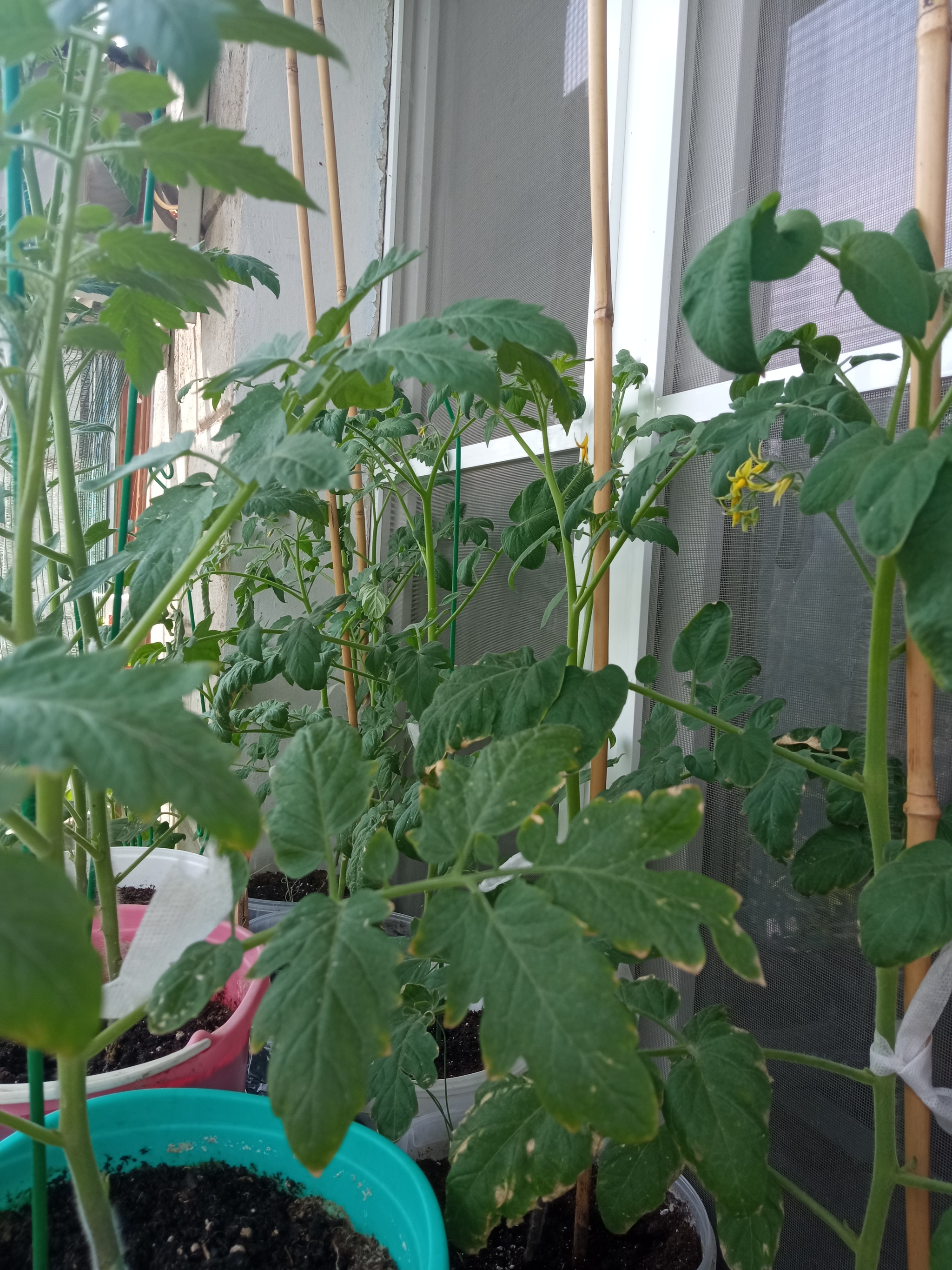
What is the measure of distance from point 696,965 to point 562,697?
30 cm

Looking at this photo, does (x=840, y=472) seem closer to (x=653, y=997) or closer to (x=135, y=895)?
(x=653, y=997)

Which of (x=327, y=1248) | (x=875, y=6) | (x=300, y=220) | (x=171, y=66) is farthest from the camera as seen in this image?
(x=300, y=220)

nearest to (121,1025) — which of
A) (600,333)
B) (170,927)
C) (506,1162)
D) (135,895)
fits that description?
(170,927)

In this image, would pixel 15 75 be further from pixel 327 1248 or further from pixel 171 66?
pixel 327 1248

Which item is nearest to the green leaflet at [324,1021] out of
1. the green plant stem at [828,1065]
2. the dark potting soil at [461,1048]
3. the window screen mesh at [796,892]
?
the green plant stem at [828,1065]

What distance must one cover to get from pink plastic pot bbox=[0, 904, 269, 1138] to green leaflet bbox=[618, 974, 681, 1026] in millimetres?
335

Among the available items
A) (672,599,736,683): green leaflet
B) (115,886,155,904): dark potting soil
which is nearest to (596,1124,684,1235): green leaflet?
(672,599,736,683): green leaflet

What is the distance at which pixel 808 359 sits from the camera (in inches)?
28.0

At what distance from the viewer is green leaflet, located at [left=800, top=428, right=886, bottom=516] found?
486 mm

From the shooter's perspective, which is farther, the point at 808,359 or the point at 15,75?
the point at 808,359

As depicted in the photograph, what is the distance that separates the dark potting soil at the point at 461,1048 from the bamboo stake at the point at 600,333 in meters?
0.34

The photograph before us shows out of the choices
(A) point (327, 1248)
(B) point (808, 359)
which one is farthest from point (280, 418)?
(A) point (327, 1248)

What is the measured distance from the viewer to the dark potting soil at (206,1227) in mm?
604

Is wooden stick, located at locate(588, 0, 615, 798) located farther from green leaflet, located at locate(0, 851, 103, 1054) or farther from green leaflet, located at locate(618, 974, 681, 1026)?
green leaflet, located at locate(0, 851, 103, 1054)
